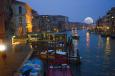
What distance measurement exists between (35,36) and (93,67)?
2763cm

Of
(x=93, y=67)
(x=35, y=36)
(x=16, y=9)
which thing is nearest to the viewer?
Answer: (x=93, y=67)

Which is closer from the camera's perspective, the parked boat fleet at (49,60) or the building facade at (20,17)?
the parked boat fleet at (49,60)

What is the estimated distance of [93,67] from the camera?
122 feet

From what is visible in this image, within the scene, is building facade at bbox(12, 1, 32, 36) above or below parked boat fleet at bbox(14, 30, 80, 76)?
above

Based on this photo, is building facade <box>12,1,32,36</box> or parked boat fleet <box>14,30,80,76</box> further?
building facade <box>12,1,32,36</box>

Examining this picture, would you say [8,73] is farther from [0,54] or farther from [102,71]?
[102,71]

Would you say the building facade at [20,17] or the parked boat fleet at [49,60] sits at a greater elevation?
the building facade at [20,17]

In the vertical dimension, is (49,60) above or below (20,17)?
below

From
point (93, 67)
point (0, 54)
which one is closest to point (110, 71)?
point (93, 67)

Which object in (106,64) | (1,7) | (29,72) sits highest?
(1,7)

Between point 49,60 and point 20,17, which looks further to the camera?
point 20,17

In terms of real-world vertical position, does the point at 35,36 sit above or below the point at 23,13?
below

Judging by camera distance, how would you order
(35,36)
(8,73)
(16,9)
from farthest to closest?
1. (16,9)
2. (35,36)
3. (8,73)

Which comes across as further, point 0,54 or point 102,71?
point 102,71
